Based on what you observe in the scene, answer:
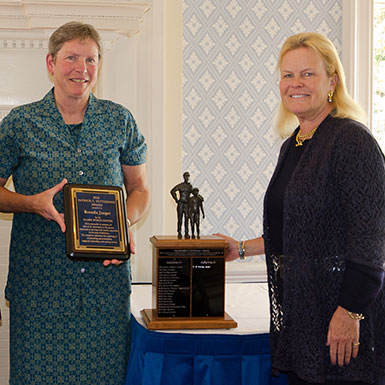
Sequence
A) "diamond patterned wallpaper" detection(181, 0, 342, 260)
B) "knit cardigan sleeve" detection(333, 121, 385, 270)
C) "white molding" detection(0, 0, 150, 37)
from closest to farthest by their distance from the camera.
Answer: "knit cardigan sleeve" detection(333, 121, 385, 270) < "white molding" detection(0, 0, 150, 37) < "diamond patterned wallpaper" detection(181, 0, 342, 260)

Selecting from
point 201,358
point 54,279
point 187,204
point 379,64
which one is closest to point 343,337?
point 201,358

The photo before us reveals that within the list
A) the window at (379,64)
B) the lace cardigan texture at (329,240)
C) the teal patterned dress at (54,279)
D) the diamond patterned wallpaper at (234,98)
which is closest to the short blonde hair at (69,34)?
the teal patterned dress at (54,279)

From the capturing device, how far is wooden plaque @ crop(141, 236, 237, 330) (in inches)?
85.4

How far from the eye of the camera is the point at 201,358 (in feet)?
6.86

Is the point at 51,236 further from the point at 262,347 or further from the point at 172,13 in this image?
the point at 172,13

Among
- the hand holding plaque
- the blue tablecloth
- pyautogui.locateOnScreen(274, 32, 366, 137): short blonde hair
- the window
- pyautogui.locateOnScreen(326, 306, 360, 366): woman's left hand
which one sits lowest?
the blue tablecloth

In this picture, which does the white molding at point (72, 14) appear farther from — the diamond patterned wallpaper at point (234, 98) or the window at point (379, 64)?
the window at point (379, 64)

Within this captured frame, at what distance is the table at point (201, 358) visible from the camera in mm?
2086

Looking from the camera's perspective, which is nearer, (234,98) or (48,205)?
(48,205)

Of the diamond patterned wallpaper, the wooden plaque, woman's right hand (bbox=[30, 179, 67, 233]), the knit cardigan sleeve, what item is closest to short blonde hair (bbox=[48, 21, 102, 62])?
woman's right hand (bbox=[30, 179, 67, 233])

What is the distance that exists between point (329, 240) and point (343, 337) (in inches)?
11.8

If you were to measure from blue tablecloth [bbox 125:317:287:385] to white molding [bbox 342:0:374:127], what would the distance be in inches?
78.8

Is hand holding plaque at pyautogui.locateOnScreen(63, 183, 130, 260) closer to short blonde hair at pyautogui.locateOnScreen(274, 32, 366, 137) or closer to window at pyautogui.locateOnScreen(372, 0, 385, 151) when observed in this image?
short blonde hair at pyautogui.locateOnScreen(274, 32, 366, 137)

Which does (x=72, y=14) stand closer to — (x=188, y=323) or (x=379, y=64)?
(x=188, y=323)
